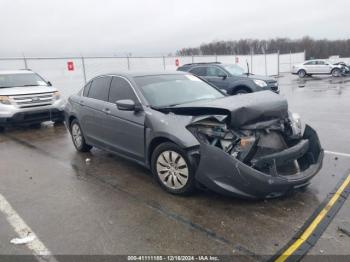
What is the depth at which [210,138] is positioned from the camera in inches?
156

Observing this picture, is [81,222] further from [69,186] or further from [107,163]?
[107,163]

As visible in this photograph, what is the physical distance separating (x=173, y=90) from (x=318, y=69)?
89.3ft

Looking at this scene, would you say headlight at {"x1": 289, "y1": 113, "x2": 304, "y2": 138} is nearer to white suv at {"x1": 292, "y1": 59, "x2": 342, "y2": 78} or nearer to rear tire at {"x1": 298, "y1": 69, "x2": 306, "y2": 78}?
white suv at {"x1": 292, "y1": 59, "x2": 342, "y2": 78}

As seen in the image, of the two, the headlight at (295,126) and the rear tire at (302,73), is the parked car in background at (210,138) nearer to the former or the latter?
the headlight at (295,126)

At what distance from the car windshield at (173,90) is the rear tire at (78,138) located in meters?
1.94

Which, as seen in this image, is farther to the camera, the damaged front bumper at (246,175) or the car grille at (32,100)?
the car grille at (32,100)

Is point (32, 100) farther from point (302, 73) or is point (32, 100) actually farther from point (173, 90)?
point (302, 73)

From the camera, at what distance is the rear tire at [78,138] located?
21.0 ft

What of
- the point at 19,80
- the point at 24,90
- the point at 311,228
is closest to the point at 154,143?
the point at 311,228

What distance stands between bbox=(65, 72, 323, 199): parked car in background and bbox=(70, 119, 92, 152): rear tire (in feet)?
4.02

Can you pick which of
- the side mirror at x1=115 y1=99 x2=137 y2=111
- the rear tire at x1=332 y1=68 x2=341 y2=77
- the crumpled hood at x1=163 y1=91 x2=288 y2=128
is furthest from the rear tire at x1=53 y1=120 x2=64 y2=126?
the rear tire at x1=332 y1=68 x2=341 y2=77

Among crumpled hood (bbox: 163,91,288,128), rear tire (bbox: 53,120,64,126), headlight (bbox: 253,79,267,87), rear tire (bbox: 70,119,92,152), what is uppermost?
crumpled hood (bbox: 163,91,288,128)

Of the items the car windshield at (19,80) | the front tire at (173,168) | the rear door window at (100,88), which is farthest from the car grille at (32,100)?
the front tire at (173,168)

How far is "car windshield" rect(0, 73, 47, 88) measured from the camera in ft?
31.8
